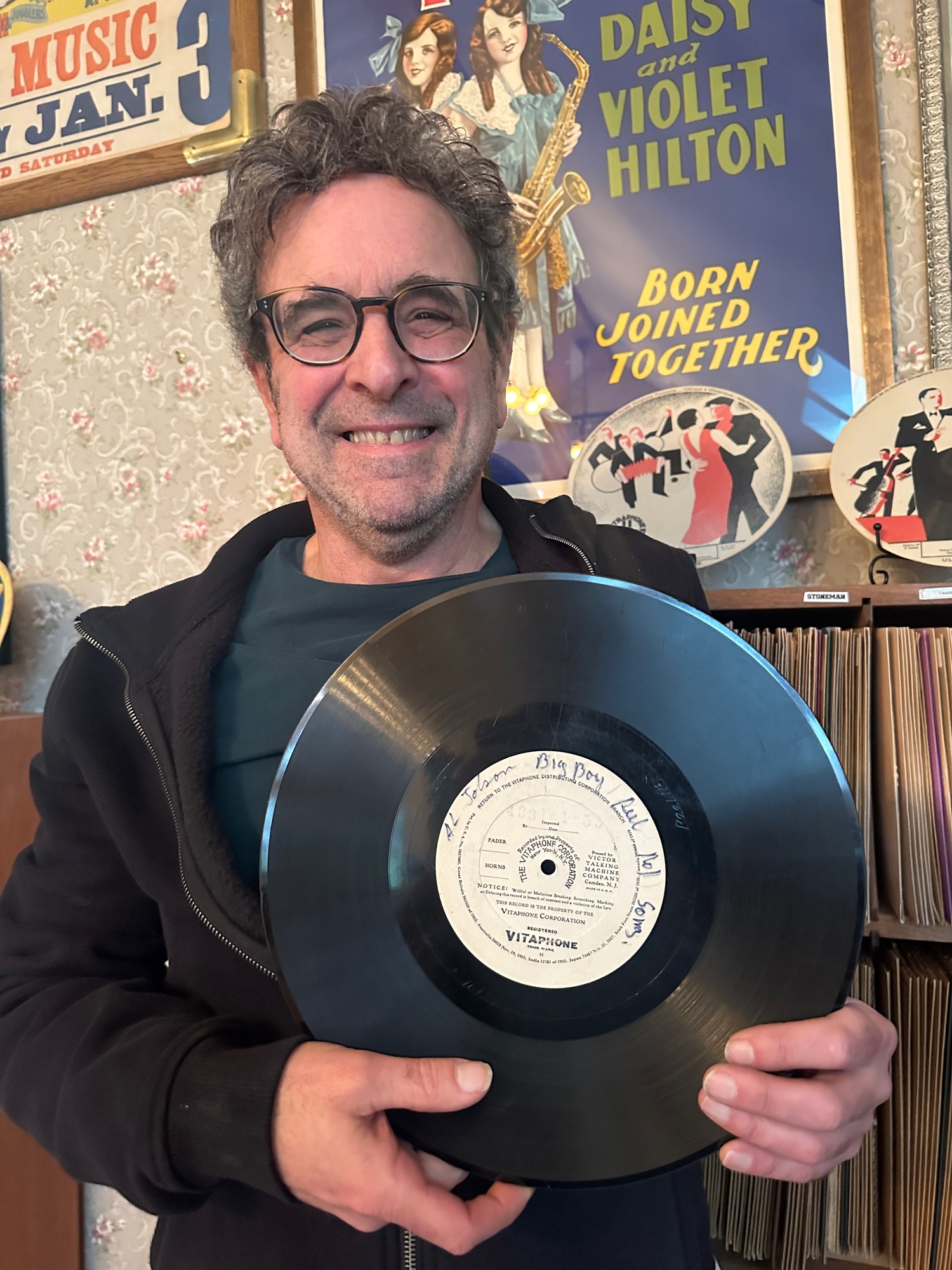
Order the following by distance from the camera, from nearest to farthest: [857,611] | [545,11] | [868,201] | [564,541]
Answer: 1. [564,541]
2. [857,611]
3. [868,201]
4. [545,11]

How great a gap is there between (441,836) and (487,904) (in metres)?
0.05

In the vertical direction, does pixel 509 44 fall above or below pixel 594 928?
above

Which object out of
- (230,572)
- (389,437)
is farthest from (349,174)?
(230,572)

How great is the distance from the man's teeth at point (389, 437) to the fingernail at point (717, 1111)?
0.62m

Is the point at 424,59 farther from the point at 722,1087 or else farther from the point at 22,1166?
the point at 22,1166

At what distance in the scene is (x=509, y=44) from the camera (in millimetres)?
1463

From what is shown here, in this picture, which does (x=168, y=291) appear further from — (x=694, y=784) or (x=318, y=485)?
(x=694, y=784)

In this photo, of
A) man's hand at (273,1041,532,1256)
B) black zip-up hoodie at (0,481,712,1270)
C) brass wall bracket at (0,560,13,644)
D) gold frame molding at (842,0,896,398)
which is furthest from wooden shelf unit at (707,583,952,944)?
brass wall bracket at (0,560,13,644)

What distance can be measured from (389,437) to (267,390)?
0.20m

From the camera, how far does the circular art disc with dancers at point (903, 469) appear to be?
1173 mm

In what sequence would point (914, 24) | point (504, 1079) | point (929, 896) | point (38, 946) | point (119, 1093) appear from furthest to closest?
point (914, 24), point (929, 896), point (38, 946), point (119, 1093), point (504, 1079)

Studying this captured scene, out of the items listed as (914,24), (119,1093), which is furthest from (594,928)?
(914,24)

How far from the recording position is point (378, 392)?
31.5 inches

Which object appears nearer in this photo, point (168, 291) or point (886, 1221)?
point (886, 1221)
